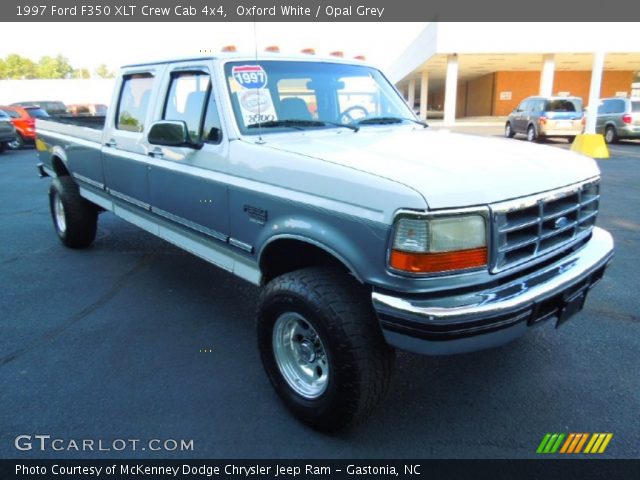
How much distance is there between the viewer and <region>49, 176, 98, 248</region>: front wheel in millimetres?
5742

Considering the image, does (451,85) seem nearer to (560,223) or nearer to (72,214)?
(72,214)

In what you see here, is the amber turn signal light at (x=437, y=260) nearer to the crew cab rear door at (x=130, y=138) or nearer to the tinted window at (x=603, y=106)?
the crew cab rear door at (x=130, y=138)

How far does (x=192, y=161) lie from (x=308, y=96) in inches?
37.9

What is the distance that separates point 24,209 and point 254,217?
7.29 meters

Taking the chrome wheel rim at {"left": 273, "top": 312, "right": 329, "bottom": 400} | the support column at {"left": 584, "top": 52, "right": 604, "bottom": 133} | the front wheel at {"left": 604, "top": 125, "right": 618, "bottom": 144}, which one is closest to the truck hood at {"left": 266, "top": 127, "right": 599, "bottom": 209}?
the chrome wheel rim at {"left": 273, "top": 312, "right": 329, "bottom": 400}

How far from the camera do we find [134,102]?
14.9ft

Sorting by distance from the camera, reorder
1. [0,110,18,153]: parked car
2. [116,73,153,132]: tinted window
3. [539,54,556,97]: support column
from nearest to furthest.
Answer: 1. [116,73,153,132]: tinted window
2. [0,110,18,153]: parked car
3. [539,54,556,97]: support column

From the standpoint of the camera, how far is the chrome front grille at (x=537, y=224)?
7.59 feet

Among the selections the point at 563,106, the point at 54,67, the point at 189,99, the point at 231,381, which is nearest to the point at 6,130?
the point at 189,99

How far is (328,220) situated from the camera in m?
2.50

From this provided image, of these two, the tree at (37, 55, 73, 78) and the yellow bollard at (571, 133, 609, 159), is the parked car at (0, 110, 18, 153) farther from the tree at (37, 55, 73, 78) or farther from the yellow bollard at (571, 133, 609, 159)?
the tree at (37, 55, 73, 78)

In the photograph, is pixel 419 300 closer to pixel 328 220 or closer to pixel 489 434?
pixel 328 220
